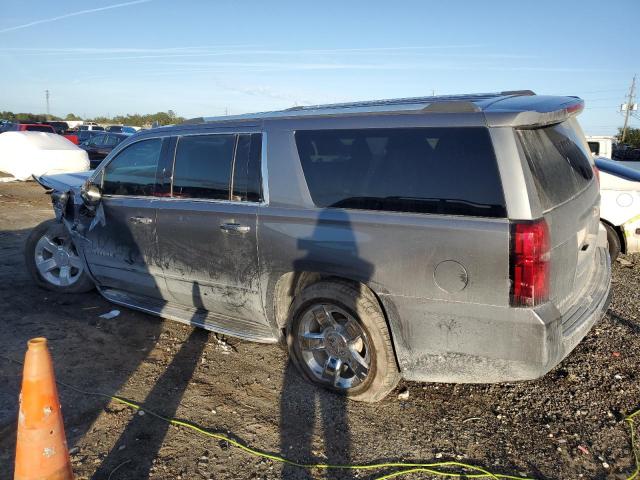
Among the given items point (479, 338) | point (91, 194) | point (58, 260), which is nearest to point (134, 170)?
point (91, 194)

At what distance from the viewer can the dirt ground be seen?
3.01 m

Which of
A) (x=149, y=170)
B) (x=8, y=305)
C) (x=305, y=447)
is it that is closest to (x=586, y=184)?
(x=305, y=447)

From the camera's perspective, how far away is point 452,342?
3.13 m

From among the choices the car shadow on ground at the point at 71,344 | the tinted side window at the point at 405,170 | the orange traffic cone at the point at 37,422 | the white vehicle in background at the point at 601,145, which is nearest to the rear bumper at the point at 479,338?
the tinted side window at the point at 405,170

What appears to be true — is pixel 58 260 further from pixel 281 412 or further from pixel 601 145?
pixel 601 145

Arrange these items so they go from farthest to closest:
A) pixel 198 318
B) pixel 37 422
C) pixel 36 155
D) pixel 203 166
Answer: pixel 36 155 < pixel 198 318 < pixel 203 166 < pixel 37 422

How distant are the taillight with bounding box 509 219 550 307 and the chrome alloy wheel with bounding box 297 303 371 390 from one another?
104 centimetres

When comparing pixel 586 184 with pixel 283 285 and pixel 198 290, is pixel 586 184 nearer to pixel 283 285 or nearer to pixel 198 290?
pixel 283 285

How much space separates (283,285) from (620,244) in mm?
5083

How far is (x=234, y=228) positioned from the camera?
3.92 m

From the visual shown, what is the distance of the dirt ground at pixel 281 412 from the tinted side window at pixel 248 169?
4.58 feet

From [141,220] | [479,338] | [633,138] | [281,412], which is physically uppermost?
[633,138]

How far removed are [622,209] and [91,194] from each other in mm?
6187

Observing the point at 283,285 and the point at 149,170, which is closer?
the point at 283,285
